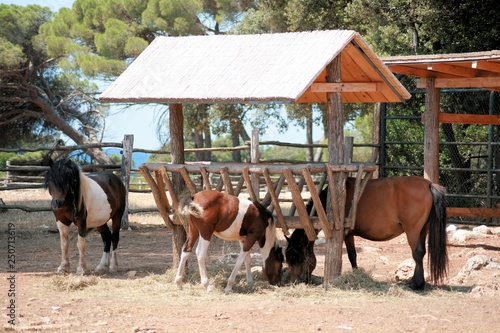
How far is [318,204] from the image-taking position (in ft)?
25.6

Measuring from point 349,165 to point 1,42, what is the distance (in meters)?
17.5

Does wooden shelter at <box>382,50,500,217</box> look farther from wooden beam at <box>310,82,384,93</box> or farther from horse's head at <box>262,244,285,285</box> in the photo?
horse's head at <box>262,244,285,285</box>

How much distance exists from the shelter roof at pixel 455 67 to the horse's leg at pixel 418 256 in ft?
10.4

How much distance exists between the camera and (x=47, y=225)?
1420cm

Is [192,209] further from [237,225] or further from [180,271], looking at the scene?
[180,271]

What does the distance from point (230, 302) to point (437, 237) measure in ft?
8.22

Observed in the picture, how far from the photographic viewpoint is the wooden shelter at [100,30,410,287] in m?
7.79

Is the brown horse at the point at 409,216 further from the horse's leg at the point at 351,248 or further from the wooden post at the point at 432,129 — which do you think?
the wooden post at the point at 432,129

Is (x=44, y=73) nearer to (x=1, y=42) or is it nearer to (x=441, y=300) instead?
(x=1, y=42)

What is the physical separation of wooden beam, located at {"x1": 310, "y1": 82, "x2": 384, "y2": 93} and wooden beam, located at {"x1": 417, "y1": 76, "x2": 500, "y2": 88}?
3179mm

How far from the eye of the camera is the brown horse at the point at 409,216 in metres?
7.99

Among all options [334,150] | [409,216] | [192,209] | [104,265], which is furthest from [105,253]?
[409,216]

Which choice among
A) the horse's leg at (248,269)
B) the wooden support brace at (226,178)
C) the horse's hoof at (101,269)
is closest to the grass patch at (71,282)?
the horse's hoof at (101,269)

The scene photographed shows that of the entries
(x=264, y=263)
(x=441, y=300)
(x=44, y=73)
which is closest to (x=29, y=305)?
(x=264, y=263)
